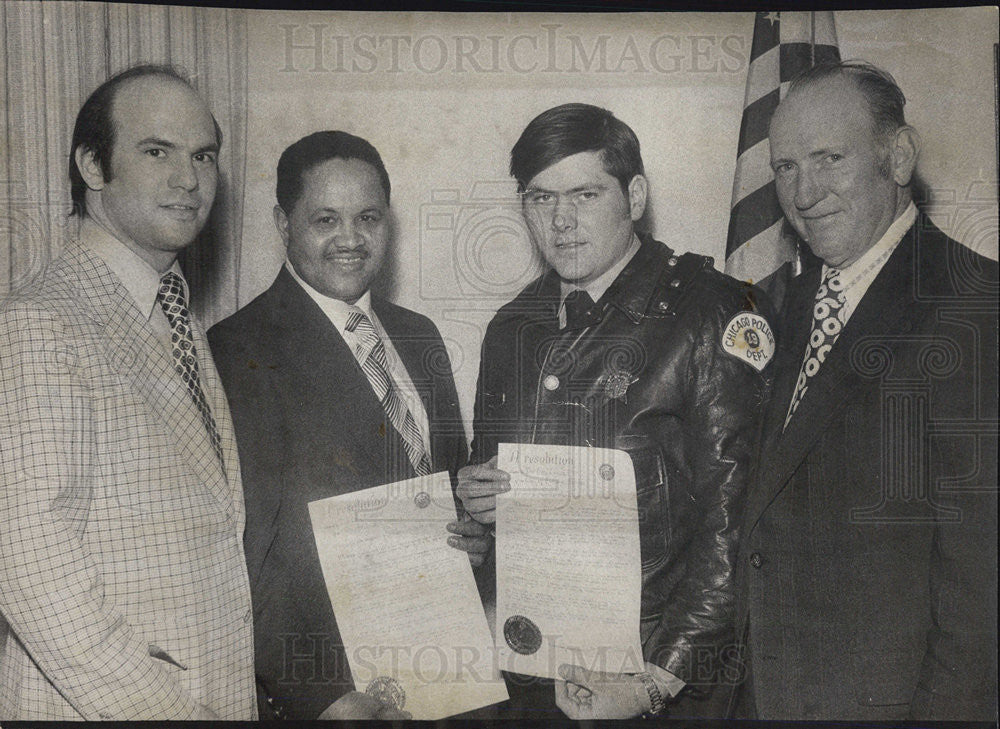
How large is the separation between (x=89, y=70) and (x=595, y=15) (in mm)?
1226

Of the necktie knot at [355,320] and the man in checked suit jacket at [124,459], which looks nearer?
the man in checked suit jacket at [124,459]

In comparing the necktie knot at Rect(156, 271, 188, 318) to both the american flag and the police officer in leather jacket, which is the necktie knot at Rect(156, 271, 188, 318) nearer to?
the police officer in leather jacket

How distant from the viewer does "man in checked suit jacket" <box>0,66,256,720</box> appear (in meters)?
1.86

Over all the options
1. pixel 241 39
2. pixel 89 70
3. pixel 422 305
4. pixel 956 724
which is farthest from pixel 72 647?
pixel 956 724

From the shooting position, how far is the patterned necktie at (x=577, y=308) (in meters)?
1.95

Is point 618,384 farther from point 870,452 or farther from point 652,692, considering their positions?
point 652,692

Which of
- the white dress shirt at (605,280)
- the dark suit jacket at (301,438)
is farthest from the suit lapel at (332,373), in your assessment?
the white dress shirt at (605,280)

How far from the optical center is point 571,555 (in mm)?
1942

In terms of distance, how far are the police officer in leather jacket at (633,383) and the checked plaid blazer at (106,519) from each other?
0.62 meters

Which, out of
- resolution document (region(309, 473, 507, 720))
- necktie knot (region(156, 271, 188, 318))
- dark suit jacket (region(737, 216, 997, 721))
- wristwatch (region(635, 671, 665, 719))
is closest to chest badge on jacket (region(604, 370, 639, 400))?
dark suit jacket (region(737, 216, 997, 721))

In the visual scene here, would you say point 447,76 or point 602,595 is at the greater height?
point 447,76

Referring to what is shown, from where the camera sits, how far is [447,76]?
1.98 m

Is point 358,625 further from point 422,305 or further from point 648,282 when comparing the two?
point 648,282

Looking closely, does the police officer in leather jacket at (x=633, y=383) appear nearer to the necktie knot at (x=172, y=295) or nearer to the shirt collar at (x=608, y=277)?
the shirt collar at (x=608, y=277)
